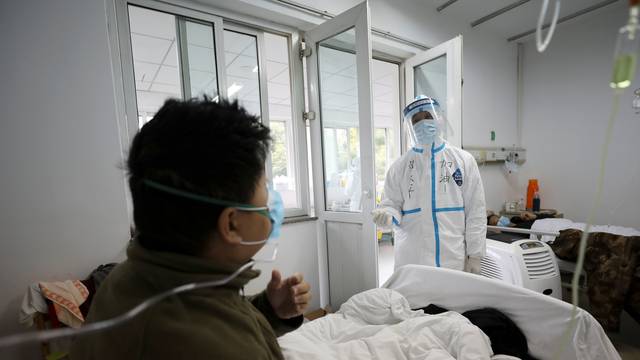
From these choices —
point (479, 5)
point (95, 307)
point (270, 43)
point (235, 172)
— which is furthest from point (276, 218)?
point (479, 5)

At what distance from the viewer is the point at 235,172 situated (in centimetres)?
50

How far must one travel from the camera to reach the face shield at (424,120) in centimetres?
184

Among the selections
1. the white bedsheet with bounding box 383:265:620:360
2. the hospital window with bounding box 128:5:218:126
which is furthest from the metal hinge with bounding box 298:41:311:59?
the white bedsheet with bounding box 383:265:620:360

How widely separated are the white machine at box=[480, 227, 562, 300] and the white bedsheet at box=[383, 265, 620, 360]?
0.55 meters

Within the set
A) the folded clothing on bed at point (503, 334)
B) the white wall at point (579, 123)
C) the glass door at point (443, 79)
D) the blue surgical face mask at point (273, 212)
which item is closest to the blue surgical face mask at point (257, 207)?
the blue surgical face mask at point (273, 212)

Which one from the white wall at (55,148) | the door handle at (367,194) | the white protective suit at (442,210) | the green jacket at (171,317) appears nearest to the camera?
the green jacket at (171,317)

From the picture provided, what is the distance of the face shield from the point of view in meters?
1.84

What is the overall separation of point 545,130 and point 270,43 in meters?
3.31

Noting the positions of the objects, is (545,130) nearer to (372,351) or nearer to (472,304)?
(472,304)

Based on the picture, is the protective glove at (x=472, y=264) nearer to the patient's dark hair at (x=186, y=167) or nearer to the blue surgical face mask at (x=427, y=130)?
the blue surgical face mask at (x=427, y=130)

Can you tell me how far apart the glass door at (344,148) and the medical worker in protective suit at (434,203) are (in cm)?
21

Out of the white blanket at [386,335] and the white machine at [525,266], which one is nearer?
the white blanket at [386,335]

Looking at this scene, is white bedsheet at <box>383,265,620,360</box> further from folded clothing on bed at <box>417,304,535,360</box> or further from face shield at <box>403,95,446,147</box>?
face shield at <box>403,95,446,147</box>

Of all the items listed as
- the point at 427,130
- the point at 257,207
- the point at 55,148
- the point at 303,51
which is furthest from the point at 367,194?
the point at 55,148
